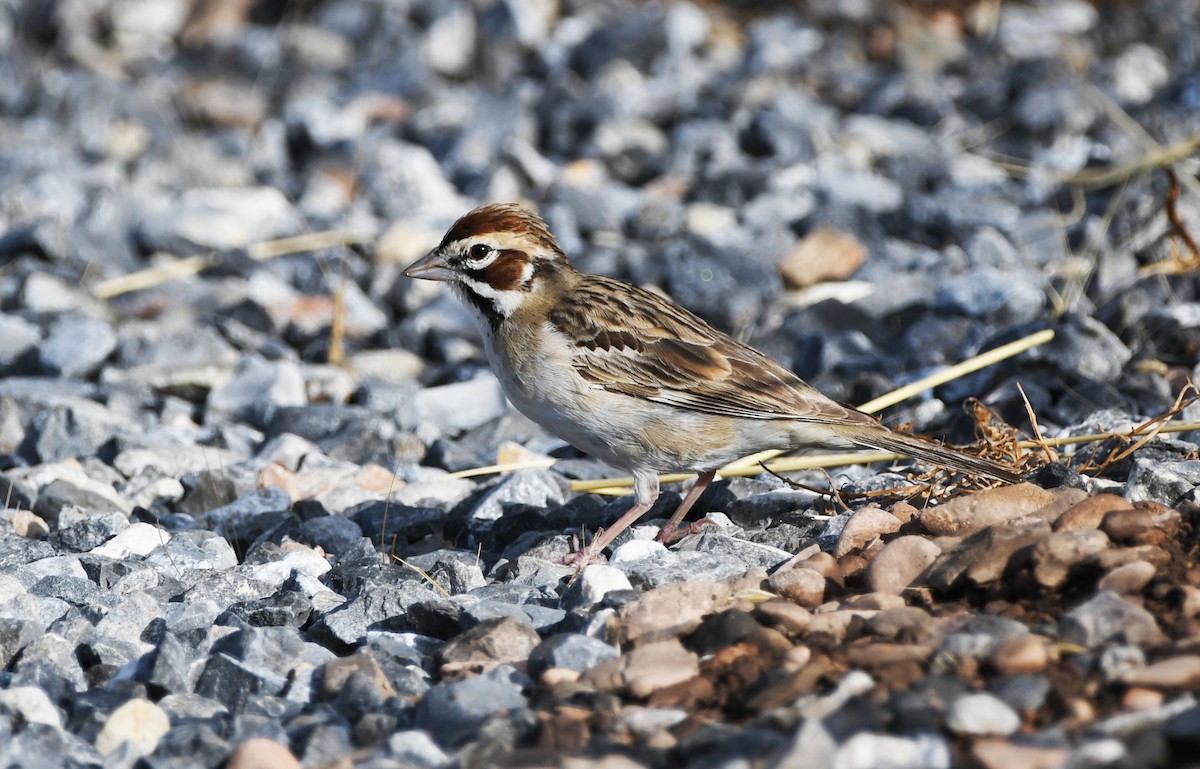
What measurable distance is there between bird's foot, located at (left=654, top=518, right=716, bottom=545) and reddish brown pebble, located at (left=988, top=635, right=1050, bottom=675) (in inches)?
73.9

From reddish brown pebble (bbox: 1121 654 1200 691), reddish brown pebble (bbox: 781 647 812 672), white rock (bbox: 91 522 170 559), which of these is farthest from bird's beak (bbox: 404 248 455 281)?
reddish brown pebble (bbox: 1121 654 1200 691)

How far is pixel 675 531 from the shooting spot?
5.46m

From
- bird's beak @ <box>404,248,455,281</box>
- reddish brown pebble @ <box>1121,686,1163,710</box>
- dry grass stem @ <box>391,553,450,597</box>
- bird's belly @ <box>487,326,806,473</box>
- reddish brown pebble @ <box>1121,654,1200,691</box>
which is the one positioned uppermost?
bird's beak @ <box>404,248,455,281</box>

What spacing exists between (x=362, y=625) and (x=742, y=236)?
5245mm

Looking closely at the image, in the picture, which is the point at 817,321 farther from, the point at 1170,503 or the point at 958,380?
the point at 1170,503

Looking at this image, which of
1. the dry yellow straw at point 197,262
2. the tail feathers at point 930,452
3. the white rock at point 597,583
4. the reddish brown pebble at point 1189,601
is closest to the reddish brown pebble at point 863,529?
the tail feathers at point 930,452

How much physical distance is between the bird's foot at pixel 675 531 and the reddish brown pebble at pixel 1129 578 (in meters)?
1.74

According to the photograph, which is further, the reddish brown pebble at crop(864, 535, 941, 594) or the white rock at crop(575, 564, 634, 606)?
the white rock at crop(575, 564, 634, 606)

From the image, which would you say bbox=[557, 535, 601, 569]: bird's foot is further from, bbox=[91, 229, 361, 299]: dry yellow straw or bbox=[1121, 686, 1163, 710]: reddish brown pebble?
bbox=[91, 229, 361, 299]: dry yellow straw

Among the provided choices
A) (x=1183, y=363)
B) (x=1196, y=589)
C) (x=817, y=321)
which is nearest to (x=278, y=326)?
(x=817, y=321)

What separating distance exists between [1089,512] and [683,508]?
5.61ft

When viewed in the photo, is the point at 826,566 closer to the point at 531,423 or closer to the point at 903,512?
the point at 903,512

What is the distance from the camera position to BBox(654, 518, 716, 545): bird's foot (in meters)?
5.37

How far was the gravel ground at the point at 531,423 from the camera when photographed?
12.2 ft
